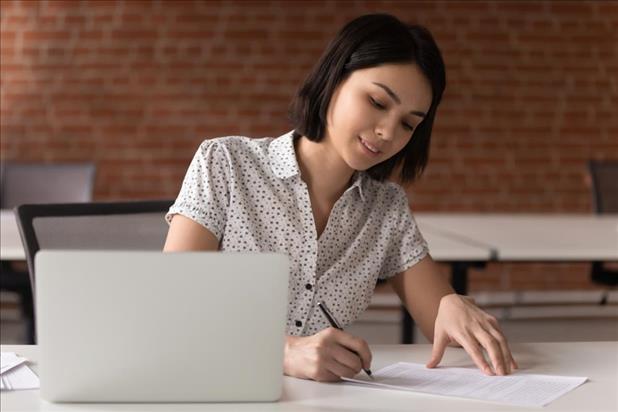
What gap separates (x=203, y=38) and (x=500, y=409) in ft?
14.0

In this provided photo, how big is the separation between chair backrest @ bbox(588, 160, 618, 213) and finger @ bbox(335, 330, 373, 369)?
3.10 meters

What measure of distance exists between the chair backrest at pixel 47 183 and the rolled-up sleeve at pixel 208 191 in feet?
7.21

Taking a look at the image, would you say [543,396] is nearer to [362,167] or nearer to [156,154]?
[362,167]

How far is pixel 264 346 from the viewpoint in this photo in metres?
1.22

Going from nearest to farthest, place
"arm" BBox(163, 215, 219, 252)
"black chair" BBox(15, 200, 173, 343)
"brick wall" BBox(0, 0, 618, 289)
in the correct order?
"arm" BBox(163, 215, 219, 252) < "black chair" BBox(15, 200, 173, 343) < "brick wall" BBox(0, 0, 618, 289)

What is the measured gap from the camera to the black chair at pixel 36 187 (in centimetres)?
363

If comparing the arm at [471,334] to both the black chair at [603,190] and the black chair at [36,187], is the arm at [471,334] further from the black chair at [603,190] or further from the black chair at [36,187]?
the black chair at [603,190]

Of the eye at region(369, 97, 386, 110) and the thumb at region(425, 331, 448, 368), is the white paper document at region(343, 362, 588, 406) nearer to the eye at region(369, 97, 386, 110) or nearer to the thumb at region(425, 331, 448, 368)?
the thumb at region(425, 331, 448, 368)

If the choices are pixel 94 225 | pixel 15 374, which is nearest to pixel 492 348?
pixel 15 374

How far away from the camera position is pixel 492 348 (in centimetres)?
154

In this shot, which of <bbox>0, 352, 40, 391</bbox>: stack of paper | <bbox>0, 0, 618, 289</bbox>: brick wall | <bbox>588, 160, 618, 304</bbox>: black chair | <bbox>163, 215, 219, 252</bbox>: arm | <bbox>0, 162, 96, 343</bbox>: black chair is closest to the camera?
<bbox>0, 352, 40, 391</bbox>: stack of paper

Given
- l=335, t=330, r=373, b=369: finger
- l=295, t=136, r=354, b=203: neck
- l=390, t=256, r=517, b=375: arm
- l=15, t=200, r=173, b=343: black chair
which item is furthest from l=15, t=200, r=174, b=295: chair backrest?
l=335, t=330, r=373, b=369: finger

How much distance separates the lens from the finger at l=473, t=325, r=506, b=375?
1.52 metres

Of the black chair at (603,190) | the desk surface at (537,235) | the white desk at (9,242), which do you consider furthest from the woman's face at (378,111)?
the black chair at (603,190)
